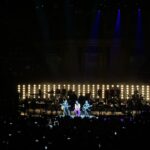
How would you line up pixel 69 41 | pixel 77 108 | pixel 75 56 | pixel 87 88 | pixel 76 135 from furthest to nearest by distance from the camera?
1. pixel 75 56
2. pixel 69 41
3. pixel 87 88
4. pixel 77 108
5. pixel 76 135

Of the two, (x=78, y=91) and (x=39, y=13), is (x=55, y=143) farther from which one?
(x=39, y=13)

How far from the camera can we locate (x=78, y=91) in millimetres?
18844

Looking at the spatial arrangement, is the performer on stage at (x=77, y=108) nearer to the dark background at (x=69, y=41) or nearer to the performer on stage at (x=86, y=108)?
the performer on stage at (x=86, y=108)

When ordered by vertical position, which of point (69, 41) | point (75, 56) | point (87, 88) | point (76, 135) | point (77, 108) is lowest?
point (77, 108)

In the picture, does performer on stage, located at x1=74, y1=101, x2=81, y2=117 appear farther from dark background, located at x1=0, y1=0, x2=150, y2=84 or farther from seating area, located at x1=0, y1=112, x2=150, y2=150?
seating area, located at x1=0, y1=112, x2=150, y2=150

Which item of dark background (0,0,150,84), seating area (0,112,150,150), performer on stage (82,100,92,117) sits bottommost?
performer on stage (82,100,92,117)

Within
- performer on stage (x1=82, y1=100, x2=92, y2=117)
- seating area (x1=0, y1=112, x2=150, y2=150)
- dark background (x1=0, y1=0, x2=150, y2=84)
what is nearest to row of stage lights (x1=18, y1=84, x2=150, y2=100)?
dark background (x1=0, y1=0, x2=150, y2=84)

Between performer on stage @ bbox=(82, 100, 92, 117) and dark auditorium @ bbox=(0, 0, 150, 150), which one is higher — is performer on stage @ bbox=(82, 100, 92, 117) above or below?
below

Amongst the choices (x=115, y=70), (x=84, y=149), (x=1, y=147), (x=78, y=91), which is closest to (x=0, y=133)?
(x=1, y=147)

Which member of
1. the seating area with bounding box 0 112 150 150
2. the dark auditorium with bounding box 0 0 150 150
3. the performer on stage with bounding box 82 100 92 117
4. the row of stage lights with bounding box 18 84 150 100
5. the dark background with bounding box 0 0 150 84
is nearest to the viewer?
the seating area with bounding box 0 112 150 150

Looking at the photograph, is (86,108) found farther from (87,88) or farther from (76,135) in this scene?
(76,135)

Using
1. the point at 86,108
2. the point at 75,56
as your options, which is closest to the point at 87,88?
the point at 75,56

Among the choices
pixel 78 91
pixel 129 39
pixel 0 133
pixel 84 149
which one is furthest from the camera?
pixel 129 39

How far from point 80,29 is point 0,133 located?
51.5 ft
